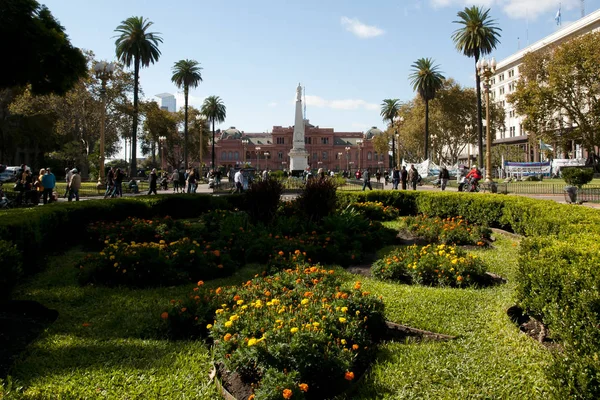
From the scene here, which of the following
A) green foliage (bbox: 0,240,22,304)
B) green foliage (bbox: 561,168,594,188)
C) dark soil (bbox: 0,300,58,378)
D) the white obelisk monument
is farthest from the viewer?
the white obelisk monument

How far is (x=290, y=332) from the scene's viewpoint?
3701 mm

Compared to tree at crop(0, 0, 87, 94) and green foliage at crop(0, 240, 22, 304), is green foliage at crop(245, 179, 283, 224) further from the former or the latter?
tree at crop(0, 0, 87, 94)

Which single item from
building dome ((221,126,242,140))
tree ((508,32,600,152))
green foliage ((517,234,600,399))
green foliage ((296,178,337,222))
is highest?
building dome ((221,126,242,140))

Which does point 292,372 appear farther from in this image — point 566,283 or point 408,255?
point 408,255

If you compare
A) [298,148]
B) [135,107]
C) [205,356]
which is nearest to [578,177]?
[205,356]

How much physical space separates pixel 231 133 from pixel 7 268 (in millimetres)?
120223

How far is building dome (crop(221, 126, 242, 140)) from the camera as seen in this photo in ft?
383

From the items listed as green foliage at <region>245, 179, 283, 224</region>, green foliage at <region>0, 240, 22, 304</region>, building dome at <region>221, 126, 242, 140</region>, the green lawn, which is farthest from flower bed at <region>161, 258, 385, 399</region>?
building dome at <region>221, 126, 242, 140</region>

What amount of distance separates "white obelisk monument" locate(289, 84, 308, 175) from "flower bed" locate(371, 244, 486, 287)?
35.7 m

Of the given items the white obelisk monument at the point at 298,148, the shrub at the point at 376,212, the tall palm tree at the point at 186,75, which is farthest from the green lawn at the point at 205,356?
the tall palm tree at the point at 186,75

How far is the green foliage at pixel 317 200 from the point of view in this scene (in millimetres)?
11383

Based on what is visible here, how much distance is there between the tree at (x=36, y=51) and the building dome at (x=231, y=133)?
3973 inches

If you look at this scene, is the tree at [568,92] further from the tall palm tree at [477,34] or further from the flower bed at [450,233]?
the flower bed at [450,233]

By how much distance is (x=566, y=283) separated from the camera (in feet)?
12.7
